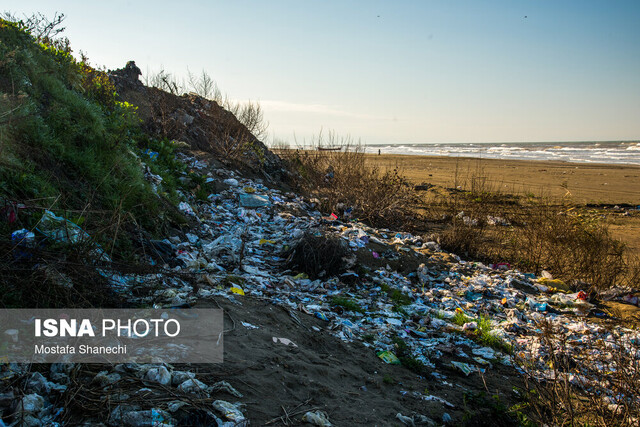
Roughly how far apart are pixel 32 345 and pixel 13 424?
67 centimetres

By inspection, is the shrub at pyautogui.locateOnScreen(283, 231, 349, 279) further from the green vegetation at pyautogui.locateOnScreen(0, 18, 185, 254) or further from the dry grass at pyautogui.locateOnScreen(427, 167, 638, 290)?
the dry grass at pyautogui.locateOnScreen(427, 167, 638, 290)

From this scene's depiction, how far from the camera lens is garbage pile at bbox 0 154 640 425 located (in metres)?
2.05

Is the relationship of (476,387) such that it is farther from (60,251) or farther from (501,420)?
(60,251)

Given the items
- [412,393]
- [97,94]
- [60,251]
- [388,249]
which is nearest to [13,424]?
[60,251]

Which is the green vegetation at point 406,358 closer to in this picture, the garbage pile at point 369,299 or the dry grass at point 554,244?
the garbage pile at point 369,299

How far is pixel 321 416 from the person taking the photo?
2105 mm

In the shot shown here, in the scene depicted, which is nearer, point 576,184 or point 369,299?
point 369,299

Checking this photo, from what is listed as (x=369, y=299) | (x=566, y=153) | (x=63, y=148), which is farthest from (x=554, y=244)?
(x=566, y=153)

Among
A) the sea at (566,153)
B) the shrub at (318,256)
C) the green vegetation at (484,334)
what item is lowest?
the green vegetation at (484,334)

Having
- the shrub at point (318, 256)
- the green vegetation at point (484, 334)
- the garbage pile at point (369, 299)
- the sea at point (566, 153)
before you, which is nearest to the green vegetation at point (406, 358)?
the garbage pile at point (369, 299)

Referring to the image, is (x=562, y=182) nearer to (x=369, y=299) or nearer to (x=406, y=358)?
(x=369, y=299)

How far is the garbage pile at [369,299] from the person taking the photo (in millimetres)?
2051

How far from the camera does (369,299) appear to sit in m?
4.46

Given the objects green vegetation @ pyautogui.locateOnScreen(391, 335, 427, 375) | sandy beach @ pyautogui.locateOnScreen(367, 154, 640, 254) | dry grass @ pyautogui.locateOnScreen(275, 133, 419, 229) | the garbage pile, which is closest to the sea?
sandy beach @ pyautogui.locateOnScreen(367, 154, 640, 254)
